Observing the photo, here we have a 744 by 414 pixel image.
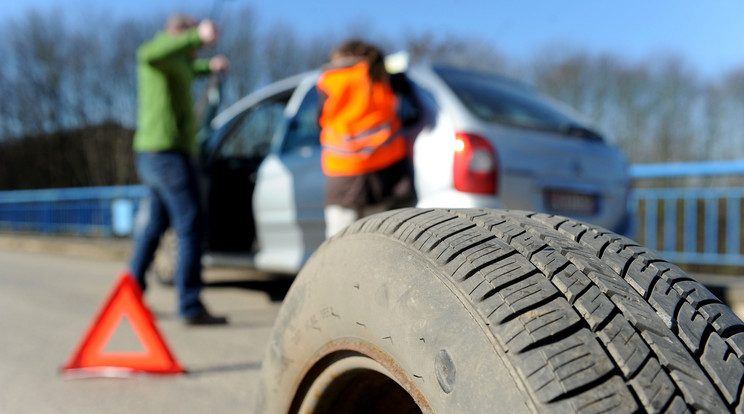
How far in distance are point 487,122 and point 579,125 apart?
93 cm

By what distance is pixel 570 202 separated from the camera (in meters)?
3.47

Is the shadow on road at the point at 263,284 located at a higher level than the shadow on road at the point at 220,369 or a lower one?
lower

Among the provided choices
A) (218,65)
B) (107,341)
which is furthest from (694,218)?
(107,341)

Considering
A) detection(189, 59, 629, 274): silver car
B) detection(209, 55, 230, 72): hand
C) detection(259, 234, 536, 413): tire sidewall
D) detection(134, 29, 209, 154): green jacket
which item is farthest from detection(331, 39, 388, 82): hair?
detection(259, 234, 536, 413): tire sidewall

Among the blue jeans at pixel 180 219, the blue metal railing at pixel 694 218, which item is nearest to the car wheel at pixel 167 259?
the blue jeans at pixel 180 219

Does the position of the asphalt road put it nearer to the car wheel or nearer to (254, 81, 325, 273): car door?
the car wheel

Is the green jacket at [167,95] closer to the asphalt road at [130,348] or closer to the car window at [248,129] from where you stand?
the car window at [248,129]

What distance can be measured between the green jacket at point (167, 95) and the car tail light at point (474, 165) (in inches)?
75.1

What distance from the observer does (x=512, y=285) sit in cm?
81

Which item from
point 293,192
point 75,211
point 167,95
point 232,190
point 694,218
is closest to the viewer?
point 167,95

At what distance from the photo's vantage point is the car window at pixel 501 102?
3396 mm

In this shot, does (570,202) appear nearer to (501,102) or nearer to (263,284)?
(501,102)

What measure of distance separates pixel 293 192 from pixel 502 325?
345 cm

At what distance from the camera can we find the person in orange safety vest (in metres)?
3.20
